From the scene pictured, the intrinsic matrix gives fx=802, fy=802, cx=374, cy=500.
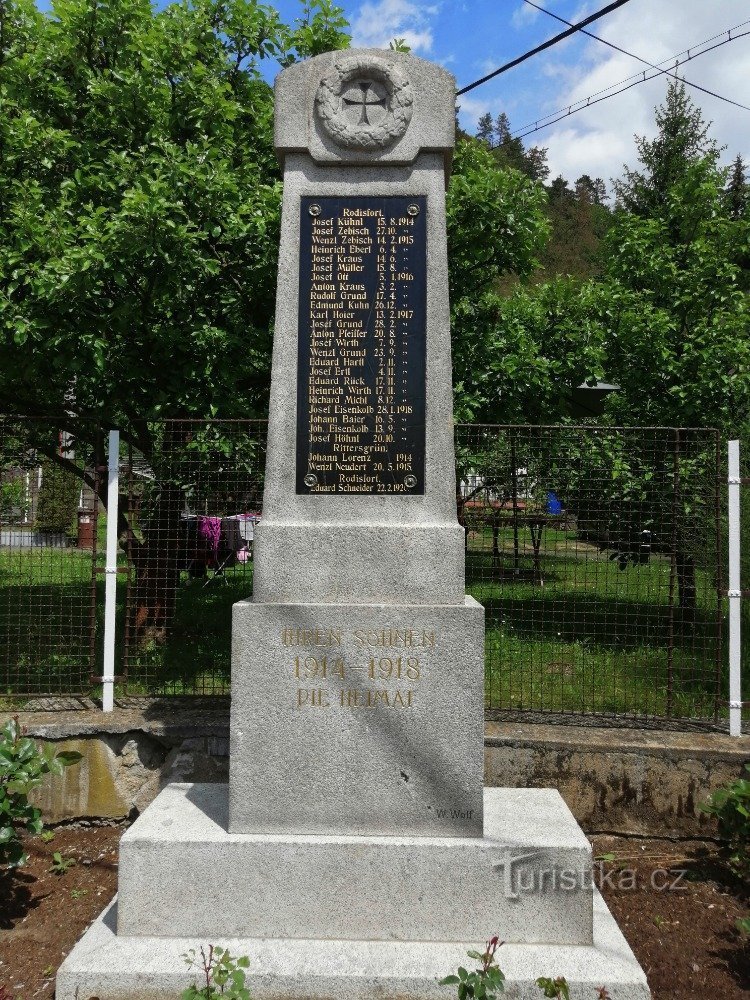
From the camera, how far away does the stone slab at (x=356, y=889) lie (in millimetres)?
3520

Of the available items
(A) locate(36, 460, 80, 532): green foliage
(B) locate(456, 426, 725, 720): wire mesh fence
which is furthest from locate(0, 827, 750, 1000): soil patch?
(A) locate(36, 460, 80, 532): green foliage

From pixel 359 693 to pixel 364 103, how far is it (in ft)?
9.52

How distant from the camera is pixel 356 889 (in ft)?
11.6

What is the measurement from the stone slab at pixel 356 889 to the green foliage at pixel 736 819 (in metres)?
1.33

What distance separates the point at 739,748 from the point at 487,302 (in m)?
4.84

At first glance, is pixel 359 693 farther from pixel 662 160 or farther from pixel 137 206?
pixel 662 160

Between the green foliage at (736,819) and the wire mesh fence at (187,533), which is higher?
the wire mesh fence at (187,533)

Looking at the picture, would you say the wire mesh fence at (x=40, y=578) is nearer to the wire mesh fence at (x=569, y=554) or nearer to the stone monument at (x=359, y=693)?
the stone monument at (x=359, y=693)

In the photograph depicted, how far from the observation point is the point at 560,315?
26.9ft

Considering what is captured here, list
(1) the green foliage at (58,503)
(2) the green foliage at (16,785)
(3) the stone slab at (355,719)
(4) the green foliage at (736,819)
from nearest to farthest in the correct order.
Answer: (3) the stone slab at (355,719) < (2) the green foliage at (16,785) < (4) the green foliage at (736,819) < (1) the green foliage at (58,503)

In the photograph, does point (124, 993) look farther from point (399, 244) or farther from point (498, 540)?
point (498, 540)

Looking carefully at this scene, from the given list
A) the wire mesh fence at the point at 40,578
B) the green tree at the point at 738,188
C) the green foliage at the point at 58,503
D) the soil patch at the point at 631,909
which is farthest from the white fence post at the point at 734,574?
the green tree at the point at 738,188

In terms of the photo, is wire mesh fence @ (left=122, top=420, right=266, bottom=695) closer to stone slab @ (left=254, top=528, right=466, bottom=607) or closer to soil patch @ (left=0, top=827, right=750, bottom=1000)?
soil patch @ (left=0, top=827, right=750, bottom=1000)

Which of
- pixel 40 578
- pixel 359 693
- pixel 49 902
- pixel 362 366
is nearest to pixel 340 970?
pixel 359 693
